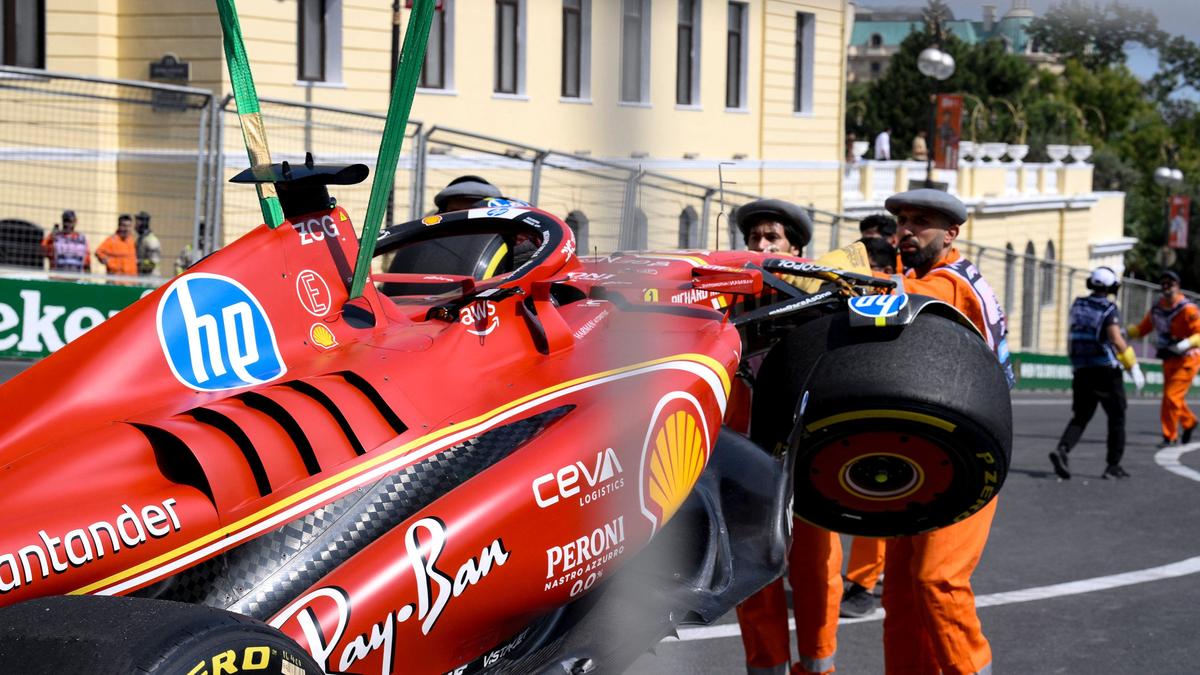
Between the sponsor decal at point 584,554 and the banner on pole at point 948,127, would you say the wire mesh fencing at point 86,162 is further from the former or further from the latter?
the sponsor decal at point 584,554

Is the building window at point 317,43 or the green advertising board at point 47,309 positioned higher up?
the building window at point 317,43

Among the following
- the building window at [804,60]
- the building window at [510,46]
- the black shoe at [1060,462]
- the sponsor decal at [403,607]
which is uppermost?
the building window at [510,46]

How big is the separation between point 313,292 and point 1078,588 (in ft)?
17.3

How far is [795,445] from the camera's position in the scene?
4.29 metres

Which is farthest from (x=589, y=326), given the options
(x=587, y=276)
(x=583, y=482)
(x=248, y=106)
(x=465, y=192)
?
(x=465, y=192)

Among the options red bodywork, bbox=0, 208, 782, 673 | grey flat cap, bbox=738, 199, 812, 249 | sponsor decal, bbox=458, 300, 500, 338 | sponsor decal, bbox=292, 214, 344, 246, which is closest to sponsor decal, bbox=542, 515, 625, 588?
red bodywork, bbox=0, 208, 782, 673

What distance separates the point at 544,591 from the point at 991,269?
23.2 m

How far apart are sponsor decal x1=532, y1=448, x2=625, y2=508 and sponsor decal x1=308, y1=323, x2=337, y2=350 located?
0.64m

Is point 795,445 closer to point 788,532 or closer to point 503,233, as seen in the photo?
point 788,532

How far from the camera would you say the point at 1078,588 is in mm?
7535

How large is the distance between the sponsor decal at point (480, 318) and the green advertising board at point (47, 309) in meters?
9.42

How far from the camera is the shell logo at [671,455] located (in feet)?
11.0

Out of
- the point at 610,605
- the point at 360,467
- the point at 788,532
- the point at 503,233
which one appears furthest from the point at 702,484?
the point at 360,467

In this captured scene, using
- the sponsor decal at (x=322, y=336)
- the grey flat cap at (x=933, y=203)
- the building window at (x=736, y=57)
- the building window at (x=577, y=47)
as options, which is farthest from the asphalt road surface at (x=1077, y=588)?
the building window at (x=577, y=47)
